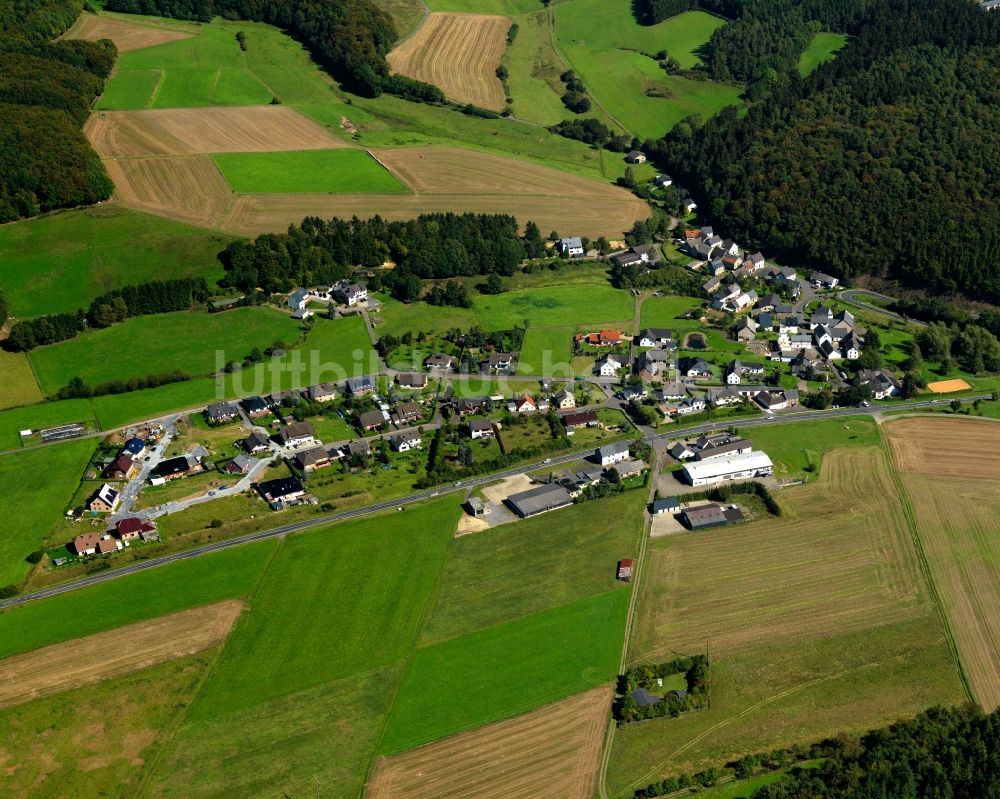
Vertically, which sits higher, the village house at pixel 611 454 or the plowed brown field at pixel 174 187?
the plowed brown field at pixel 174 187

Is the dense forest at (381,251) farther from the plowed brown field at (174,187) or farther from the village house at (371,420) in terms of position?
the village house at (371,420)

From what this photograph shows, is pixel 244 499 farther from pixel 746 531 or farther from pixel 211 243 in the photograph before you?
pixel 211 243

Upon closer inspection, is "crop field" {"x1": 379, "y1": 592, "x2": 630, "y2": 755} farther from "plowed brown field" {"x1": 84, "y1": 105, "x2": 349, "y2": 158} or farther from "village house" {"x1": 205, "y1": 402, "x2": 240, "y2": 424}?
"plowed brown field" {"x1": 84, "y1": 105, "x2": 349, "y2": 158}

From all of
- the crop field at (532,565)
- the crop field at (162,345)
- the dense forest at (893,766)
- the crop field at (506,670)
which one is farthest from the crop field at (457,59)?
the dense forest at (893,766)

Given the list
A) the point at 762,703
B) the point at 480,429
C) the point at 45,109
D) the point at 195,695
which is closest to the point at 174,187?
the point at 45,109

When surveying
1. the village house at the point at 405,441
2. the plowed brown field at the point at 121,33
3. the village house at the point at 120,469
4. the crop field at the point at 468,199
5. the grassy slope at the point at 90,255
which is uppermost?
the plowed brown field at the point at 121,33

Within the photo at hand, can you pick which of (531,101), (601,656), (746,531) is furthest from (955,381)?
(531,101)

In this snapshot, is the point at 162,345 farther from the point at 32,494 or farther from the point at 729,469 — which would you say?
the point at 729,469
